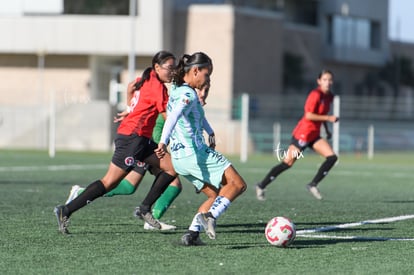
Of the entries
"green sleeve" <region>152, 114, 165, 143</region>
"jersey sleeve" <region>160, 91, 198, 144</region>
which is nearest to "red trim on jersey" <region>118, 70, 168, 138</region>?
"green sleeve" <region>152, 114, 165, 143</region>

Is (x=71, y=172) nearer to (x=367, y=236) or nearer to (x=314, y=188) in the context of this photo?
(x=314, y=188)

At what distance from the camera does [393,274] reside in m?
7.94

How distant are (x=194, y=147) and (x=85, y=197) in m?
1.47

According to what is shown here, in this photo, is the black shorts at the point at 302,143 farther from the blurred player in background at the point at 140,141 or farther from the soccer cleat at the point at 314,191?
the blurred player in background at the point at 140,141

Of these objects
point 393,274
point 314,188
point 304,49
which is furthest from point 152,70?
point 304,49

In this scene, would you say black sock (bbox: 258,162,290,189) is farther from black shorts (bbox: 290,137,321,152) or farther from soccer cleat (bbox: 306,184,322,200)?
soccer cleat (bbox: 306,184,322,200)

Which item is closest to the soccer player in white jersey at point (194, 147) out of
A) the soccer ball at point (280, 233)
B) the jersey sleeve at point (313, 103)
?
the soccer ball at point (280, 233)

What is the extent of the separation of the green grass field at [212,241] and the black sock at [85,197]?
27 centimetres

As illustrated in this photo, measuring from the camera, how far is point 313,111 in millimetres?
15828

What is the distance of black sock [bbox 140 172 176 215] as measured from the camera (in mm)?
11023

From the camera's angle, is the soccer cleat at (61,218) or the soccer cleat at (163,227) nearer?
the soccer cleat at (61,218)

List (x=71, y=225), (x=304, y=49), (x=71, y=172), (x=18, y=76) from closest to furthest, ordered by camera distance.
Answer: (x=71, y=225)
(x=71, y=172)
(x=18, y=76)
(x=304, y=49)

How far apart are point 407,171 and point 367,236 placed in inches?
655

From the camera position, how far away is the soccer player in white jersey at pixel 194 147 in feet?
30.6
